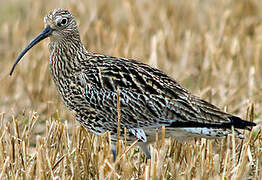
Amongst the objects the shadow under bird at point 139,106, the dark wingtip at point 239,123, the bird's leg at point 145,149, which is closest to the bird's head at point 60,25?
the shadow under bird at point 139,106

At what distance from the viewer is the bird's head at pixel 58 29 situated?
18.4 feet

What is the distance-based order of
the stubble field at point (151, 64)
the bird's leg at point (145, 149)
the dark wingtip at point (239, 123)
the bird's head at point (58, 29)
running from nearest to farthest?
the stubble field at point (151, 64), the dark wingtip at point (239, 123), the bird's leg at point (145, 149), the bird's head at point (58, 29)

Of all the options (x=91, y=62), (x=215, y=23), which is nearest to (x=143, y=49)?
(x=215, y=23)

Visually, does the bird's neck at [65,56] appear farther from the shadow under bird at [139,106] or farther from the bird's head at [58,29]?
the shadow under bird at [139,106]

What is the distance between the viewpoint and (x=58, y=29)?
5.68 m

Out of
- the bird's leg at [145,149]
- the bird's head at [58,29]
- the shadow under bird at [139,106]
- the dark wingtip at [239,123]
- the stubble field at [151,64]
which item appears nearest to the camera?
the stubble field at [151,64]

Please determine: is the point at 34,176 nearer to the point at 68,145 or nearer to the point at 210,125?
the point at 68,145

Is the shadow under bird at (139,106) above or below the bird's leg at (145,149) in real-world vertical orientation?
above

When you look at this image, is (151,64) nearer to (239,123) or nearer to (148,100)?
(148,100)

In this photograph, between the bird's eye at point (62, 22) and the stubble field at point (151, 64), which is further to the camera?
the bird's eye at point (62, 22)

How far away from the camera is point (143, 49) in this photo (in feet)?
30.0

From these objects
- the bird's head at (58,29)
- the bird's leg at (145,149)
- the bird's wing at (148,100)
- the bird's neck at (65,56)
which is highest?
the bird's head at (58,29)

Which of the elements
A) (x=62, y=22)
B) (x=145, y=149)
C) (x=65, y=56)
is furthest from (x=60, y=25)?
(x=145, y=149)

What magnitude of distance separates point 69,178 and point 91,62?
1367 mm
